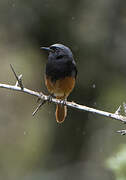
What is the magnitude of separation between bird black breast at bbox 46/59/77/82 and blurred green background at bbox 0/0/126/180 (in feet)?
6.68

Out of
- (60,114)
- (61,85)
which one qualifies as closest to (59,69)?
(61,85)

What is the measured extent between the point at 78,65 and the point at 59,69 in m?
2.19

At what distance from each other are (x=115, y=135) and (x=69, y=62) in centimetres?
287

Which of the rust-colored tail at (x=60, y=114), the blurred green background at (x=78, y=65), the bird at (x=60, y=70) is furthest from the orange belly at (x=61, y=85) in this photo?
the blurred green background at (x=78, y=65)

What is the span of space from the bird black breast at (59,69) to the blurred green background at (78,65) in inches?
80.2

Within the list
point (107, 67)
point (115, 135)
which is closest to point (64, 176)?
point (115, 135)

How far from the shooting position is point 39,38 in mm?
7605

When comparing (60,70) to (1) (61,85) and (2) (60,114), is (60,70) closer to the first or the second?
(1) (61,85)

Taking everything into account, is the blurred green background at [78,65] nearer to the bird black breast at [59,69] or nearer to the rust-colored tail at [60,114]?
the rust-colored tail at [60,114]

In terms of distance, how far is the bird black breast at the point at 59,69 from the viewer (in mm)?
5461

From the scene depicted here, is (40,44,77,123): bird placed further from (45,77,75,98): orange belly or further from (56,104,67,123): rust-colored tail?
(56,104,67,123): rust-colored tail

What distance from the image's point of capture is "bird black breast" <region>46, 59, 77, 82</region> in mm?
5461

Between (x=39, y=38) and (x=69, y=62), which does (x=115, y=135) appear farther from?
(x=69, y=62)

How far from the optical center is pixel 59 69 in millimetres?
5461
